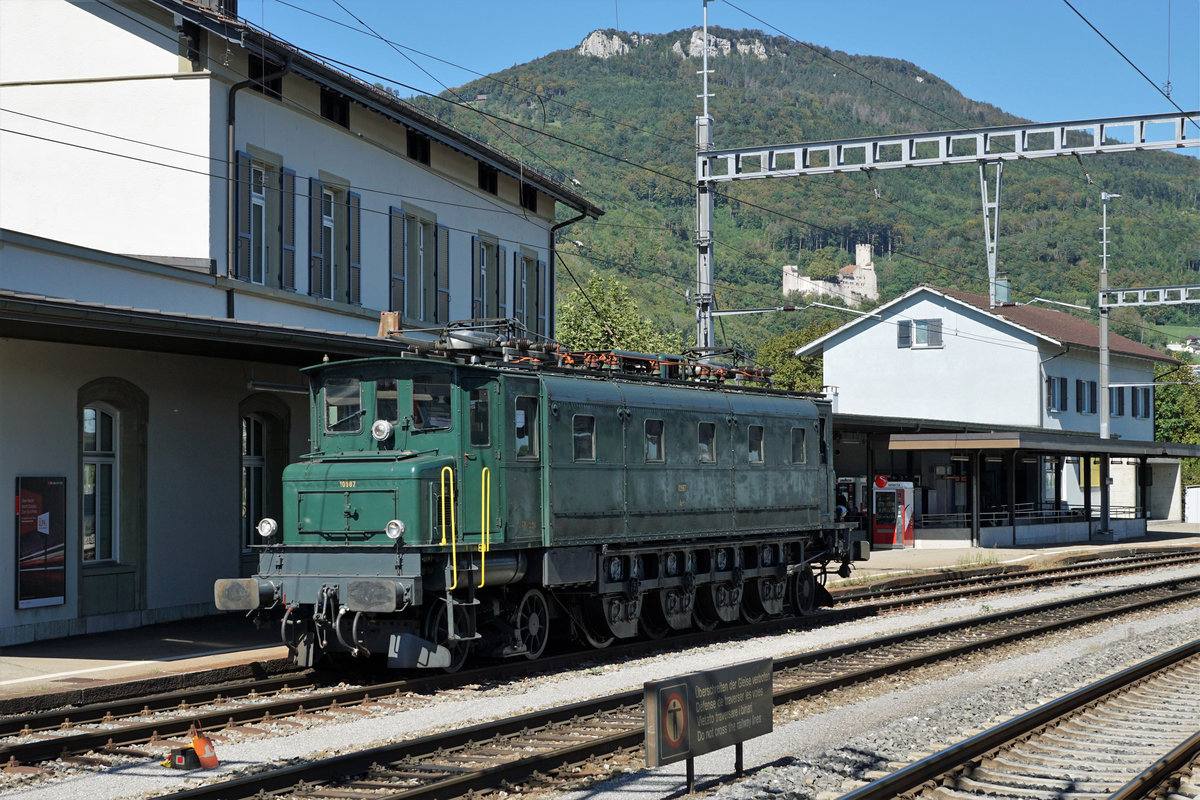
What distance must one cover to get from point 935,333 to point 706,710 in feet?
168

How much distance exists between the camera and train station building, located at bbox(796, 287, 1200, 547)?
1622 inches

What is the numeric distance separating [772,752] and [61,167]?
16031 millimetres

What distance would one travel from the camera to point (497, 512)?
14.5 meters

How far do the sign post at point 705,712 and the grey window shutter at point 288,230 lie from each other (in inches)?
595

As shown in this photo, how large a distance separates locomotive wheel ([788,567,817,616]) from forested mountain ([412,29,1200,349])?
96.3 m

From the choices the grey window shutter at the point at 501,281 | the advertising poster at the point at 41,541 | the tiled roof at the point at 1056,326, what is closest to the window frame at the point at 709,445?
the advertising poster at the point at 41,541

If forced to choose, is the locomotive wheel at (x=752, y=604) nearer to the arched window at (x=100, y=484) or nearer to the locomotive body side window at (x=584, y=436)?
the locomotive body side window at (x=584, y=436)

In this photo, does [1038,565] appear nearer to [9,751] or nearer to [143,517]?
[143,517]

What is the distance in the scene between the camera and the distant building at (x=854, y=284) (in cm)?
16488

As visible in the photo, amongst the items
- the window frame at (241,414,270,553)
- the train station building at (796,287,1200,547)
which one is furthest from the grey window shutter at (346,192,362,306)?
the train station building at (796,287,1200,547)

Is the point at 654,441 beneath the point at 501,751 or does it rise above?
above

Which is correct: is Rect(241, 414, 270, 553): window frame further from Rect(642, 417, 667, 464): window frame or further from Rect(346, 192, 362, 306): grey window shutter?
Rect(642, 417, 667, 464): window frame

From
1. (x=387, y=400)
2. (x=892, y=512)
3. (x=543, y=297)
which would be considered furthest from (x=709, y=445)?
(x=892, y=512)

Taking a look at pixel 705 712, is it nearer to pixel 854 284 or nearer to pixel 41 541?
pixel 41 541
